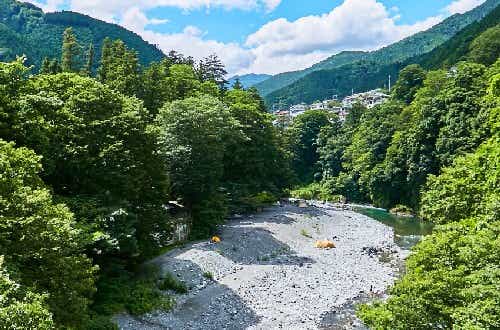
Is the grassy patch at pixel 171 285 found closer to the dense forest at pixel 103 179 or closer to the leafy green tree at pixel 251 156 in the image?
the dense forest at pixel 103 179

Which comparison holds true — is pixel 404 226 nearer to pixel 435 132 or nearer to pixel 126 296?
pixel 435 132

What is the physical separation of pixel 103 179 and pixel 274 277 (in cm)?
1313

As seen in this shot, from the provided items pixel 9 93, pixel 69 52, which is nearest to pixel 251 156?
pixel 69 52

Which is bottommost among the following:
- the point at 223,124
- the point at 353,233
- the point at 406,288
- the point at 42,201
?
the point at 353,233

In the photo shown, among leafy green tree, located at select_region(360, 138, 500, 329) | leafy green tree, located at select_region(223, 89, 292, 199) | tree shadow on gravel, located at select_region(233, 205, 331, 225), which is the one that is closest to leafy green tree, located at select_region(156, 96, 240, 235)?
tree shadow on gravel, located at select_region(233, 205, 331, 225)

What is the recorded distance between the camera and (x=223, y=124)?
42125mm

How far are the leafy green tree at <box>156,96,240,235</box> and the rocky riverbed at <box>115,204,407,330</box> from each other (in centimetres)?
277

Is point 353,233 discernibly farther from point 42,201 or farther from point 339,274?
point 42,201

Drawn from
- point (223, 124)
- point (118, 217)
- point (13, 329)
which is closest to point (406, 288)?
point (13, 329)

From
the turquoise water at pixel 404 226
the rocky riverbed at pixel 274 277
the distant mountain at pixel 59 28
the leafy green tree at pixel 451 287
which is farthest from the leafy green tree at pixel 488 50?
the distant mountain at pixel 59 28

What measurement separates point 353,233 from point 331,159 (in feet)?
151

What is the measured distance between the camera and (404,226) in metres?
56.1

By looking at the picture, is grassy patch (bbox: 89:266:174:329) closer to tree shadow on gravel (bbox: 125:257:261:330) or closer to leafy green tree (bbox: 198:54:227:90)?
tree shadow on gravel (bbox: 125:257:261:330)

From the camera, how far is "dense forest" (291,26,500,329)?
13414 millimetres
